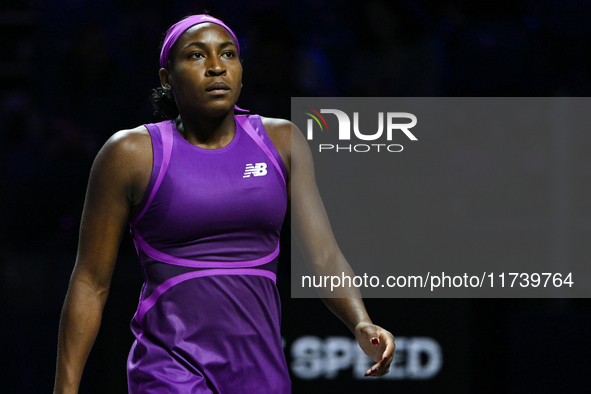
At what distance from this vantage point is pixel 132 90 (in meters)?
4.11

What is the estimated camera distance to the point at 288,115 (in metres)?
3.98

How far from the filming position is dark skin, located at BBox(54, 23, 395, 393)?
6.28ft

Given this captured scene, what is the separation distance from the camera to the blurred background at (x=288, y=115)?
3574mm

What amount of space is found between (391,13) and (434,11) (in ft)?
0.84

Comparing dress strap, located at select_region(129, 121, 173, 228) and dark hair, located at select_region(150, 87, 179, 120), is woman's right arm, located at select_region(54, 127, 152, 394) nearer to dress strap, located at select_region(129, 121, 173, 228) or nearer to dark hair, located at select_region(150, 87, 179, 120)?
dress strap, located at select_region(129, 121, 173, 228)

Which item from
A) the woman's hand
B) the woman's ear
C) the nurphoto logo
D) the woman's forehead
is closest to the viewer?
the woman's hand

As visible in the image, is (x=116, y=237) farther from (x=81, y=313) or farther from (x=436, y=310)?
(x=436, y=310)

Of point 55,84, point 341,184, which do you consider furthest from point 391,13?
point 55,84

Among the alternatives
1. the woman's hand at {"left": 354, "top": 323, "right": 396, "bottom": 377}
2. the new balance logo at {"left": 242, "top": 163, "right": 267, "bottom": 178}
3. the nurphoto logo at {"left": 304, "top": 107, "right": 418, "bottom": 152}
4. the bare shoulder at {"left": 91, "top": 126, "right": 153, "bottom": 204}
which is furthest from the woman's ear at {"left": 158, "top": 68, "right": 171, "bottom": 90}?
the nurphoto logo at {"left": 304, "top": 107, "right": 418, "bottom": 152}

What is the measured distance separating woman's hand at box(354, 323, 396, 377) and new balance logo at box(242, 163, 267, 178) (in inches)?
17.8

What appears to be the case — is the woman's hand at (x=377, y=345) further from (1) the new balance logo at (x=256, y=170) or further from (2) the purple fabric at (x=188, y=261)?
(1) the new balance logo at (x=256, y=170)

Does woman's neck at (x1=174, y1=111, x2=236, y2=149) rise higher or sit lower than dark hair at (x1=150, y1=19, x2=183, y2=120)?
lower

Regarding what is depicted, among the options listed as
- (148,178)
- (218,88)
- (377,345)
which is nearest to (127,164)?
(148,178)

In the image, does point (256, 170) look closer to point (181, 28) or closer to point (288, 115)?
point (181, 28)
